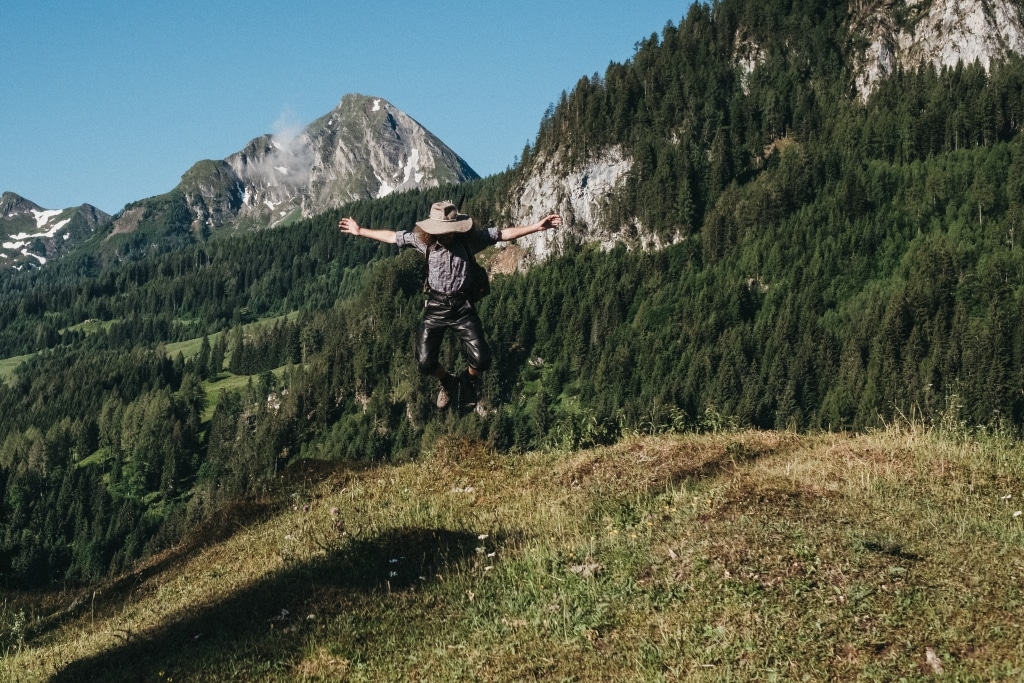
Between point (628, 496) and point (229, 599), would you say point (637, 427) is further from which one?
point (229, 599)

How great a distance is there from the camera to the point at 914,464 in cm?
1631

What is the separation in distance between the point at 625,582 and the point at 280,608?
194 inches

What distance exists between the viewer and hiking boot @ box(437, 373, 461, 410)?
1962 centimetres

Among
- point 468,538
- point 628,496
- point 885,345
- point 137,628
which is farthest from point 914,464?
point 885,345

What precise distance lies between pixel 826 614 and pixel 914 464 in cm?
664

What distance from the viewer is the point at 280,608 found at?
13.4m

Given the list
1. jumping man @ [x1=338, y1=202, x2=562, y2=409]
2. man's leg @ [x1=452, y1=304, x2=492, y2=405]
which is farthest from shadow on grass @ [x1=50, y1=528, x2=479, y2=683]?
jumping man @ [x1=338, y1=202, x2=562, y2=409]

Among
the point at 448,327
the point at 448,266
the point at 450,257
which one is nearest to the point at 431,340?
the point at 448,327

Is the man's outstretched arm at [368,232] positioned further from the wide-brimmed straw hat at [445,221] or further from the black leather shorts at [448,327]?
the black leather shorts at [448,327]

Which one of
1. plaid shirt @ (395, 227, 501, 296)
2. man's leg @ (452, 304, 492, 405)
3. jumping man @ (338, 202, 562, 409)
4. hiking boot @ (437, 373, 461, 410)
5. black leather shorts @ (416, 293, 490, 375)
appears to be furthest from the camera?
hiking boot @ (437, 373, 461, 410)

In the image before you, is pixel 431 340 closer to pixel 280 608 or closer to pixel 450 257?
pixel 450 257

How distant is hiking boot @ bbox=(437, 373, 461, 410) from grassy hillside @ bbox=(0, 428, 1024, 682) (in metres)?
1.75

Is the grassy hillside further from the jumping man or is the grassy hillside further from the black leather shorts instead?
the jumping man

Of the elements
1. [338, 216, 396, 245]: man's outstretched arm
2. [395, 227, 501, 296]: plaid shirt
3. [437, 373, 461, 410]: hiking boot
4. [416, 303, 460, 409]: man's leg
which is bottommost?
[437, 373, 461, 410]: hiking boot
